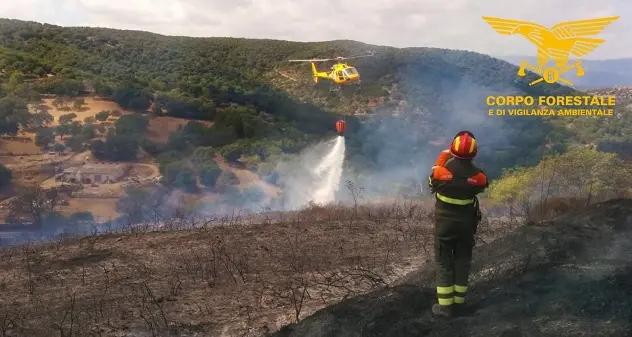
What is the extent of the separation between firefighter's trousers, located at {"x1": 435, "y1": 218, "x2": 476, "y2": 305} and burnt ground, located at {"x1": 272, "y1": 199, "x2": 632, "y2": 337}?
28cm

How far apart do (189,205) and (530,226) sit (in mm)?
20105

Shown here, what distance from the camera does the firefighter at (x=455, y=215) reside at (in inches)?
212

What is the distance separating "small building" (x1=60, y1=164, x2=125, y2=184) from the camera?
26.5m

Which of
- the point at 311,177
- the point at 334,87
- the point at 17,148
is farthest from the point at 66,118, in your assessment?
the point at 334,87

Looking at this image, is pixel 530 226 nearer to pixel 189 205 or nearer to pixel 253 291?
pixel 253 291

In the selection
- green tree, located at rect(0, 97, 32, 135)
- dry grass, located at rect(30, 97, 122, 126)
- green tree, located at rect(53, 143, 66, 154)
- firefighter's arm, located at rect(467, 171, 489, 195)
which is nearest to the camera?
firefighter's arm, located at rect(467, 171, 489, 195)

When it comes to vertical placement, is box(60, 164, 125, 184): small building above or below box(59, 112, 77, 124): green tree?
below

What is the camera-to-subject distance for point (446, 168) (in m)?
5.43

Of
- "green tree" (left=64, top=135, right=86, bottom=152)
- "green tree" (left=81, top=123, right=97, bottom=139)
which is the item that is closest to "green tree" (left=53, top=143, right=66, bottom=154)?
"green tree" (left=64, top=135, right=86, bottom=152)

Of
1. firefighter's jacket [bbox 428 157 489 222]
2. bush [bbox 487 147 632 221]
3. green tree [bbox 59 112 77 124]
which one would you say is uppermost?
firefighter's jacket [bbox 428 157 489 222]

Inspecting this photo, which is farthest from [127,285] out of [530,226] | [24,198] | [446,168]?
[24,198]

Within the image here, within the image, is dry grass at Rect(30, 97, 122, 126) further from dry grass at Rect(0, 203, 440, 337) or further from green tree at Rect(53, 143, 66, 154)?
dry grass at Rect(0, 203, 440, 337)

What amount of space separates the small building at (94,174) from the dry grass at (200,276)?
1293cm

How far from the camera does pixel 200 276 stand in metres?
9.58
